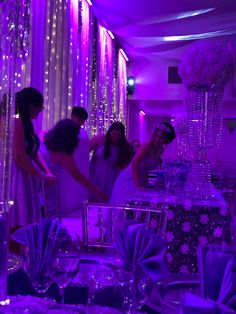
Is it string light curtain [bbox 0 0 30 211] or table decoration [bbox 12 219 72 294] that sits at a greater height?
string light curtain [bbox 0 0 30 211]

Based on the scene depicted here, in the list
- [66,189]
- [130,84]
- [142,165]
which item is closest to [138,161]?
[142,165]

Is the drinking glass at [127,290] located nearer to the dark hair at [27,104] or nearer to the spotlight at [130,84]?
the dark hair at [27,104]

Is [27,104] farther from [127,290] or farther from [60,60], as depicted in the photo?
[60,60]

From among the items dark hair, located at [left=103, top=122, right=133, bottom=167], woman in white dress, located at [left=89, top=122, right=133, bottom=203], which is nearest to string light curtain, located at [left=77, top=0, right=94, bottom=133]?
woman in white dress, located at [left=89, top=122, right=133, bottom=203]

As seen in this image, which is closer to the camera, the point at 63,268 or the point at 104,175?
the point at 63,268

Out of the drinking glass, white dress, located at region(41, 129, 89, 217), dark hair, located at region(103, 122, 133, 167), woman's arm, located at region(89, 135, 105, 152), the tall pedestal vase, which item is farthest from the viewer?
woman's arm, located at region(89, 135, 105, 152)

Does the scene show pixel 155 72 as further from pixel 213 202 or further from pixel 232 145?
pixel 213 202

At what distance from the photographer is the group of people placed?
3.29m

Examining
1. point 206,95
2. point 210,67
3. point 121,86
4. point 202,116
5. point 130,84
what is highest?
point 130,84

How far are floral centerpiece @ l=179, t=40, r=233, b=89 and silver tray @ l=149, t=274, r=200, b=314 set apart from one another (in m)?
2.78

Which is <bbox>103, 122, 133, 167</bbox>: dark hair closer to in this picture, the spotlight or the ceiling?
the ceiling

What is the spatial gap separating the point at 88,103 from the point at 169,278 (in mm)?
7702

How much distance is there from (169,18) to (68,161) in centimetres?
524

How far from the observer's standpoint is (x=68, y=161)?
3.99 metres
